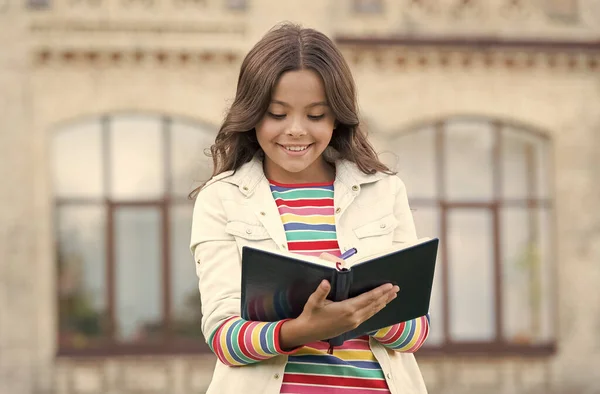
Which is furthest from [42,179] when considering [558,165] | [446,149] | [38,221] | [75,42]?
[558,165]

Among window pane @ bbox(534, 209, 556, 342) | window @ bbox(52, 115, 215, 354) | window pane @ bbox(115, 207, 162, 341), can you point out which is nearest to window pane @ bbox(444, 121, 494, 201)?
window pane @ bbox(534, 209, 556, 342)

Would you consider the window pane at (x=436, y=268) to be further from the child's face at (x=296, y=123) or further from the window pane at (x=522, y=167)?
the child's face at (x=296, y=123)

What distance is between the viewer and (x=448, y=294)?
1382 cm

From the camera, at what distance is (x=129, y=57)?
13258 millimetres

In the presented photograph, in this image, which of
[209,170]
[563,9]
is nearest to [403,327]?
[209,170]

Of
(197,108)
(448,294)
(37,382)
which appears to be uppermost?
(197,108)

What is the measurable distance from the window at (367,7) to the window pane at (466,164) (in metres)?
1.52

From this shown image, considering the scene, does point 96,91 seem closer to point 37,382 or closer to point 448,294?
point 37,382

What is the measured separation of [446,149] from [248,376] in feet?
36.0

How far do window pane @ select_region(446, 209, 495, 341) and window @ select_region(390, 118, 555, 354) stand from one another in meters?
0.01

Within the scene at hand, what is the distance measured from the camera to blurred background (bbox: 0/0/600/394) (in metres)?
13.1

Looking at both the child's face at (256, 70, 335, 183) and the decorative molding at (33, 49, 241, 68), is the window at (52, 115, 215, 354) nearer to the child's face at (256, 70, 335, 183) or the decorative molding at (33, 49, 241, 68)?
the decorative molding at (33, 49, 241, 68)

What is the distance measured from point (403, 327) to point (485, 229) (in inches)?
429

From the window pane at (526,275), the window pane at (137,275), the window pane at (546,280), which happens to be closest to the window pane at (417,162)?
the window pane at (526,275)
